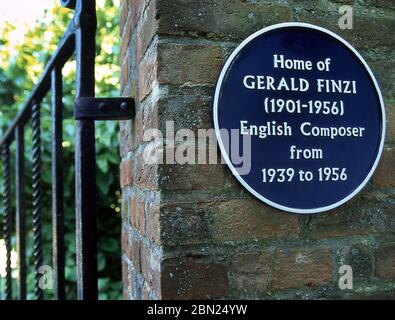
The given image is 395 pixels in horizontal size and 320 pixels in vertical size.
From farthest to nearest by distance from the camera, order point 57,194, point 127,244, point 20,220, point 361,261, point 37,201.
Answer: point 20,220 → point 37,201 → point 127,244 → point 57,194 → point 361,261

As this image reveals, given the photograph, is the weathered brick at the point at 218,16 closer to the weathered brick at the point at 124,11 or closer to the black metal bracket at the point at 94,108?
the black metal bracket at the point at 94,108

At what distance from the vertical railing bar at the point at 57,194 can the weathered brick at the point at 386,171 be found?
886mm

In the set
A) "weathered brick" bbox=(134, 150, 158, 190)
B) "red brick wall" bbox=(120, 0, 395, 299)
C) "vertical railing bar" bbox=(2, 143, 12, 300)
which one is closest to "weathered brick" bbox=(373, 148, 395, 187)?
"red brick wall" bbox=(120, 0, 395, 299)

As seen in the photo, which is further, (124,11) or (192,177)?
(124,11)

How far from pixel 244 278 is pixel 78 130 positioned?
1.82ft

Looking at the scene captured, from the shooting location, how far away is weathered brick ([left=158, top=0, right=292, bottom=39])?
0.95 m

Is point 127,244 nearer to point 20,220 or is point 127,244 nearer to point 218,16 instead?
point 20,220

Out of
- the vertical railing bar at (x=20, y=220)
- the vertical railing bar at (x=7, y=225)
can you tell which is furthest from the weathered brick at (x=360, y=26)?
the vertical railing bar at (x=7, y=225)

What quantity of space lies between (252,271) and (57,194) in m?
0.67

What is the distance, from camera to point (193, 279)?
927 mm

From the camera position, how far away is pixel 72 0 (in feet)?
3.92

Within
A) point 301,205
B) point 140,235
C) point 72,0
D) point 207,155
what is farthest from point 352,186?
point 72,0

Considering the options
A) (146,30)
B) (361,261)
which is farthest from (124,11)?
(361,261)
